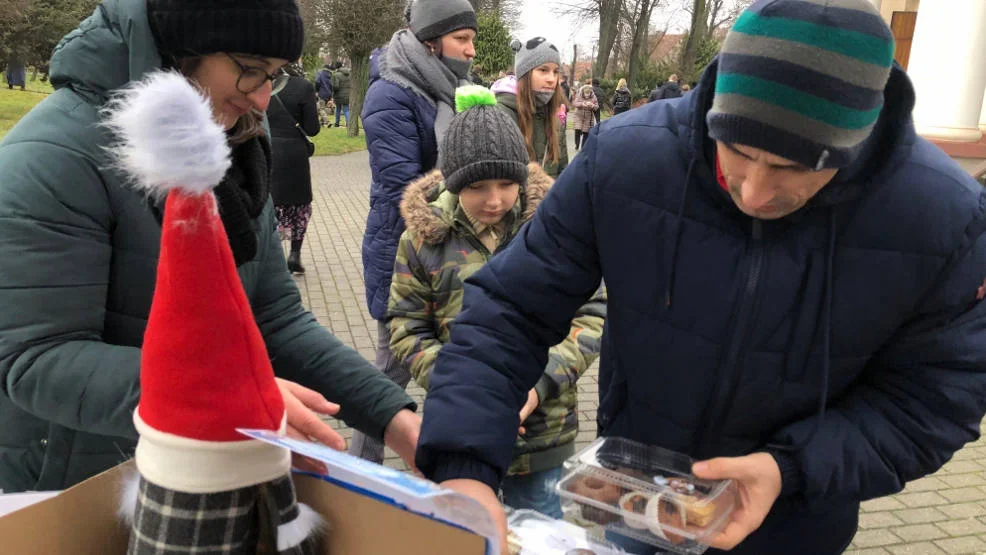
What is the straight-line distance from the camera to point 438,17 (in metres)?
3.48

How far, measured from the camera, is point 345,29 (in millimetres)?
18812

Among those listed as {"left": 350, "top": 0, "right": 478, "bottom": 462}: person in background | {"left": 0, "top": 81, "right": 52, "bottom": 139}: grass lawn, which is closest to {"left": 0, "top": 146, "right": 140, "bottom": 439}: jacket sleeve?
{"left": 350, "top": 0, "right": 478, "bottom": 462}: person in background

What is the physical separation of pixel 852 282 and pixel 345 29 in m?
18.9

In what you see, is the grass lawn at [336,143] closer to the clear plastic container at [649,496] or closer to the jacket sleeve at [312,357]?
the jacket sleeve at [312,357]

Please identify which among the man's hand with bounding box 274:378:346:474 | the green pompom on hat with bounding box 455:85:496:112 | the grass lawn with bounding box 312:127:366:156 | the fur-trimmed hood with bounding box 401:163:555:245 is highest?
the green pompom on hat with bounding box 455:85:496:112

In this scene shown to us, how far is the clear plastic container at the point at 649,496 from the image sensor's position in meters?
1.27

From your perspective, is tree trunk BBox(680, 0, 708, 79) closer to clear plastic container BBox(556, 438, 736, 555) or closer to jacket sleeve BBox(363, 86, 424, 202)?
jacket sleeve BBox(363, 86, 424, 202)

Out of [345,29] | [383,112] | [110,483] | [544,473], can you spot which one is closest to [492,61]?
[345,29]

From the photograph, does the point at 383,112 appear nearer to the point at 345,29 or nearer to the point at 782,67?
the point at 782,67

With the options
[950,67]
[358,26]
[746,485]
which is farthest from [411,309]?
[358,26]

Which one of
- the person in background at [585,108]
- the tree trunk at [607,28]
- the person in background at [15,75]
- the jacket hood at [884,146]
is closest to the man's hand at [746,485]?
the jacket hood at [884,146]

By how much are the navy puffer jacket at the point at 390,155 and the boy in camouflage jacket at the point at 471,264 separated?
74cm

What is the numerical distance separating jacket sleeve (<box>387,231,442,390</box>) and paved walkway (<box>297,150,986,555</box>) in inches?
51.7

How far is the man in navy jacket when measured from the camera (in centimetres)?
118
